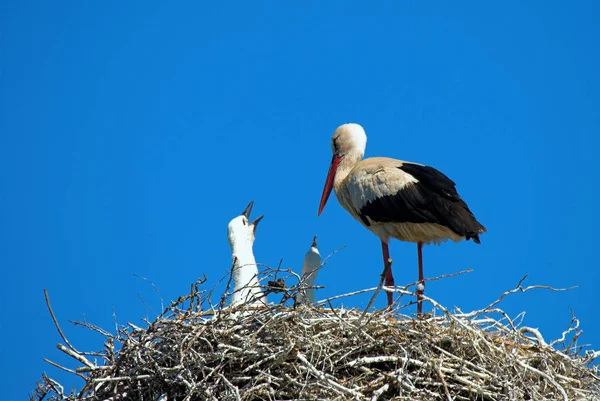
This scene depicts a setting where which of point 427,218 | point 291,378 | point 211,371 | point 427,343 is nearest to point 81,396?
point 211,371

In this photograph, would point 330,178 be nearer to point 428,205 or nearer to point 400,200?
point 400,200

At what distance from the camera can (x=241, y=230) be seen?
8234 mm

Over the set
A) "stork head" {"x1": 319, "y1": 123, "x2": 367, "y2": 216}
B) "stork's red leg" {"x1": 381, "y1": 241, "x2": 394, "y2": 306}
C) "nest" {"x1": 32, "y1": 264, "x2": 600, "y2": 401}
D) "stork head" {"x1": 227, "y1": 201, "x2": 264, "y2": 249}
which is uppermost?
"stork head" {"x1": 319, "y1": 123, "x2": 367, "y2": 216}

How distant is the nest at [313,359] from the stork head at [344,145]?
2777 mm

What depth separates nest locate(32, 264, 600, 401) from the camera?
5.19 m

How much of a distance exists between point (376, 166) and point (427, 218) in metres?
0.75

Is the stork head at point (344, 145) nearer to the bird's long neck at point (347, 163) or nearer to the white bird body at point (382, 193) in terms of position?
the bird's long neck at point (347, 163)

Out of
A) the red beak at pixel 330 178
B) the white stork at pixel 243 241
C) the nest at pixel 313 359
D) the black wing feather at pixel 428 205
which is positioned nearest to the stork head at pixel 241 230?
the white stork at pixel 243 241

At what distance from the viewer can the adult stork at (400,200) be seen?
7.12 meters

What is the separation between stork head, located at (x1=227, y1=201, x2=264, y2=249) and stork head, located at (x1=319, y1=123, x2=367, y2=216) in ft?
2.11

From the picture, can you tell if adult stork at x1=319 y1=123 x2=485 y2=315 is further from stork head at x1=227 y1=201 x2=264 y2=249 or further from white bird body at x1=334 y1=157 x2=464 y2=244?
stork head at x1=227 y1=201 x2=264 y2=249

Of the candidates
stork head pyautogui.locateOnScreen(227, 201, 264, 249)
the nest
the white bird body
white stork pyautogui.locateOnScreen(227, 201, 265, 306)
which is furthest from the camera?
stork head pyautogui.locateOnScreen(227, 201, 264, 249)

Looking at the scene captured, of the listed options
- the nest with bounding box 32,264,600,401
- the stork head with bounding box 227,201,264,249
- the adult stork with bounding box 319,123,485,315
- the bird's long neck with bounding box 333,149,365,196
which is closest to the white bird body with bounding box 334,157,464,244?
the adult stork with bounding box 319,123,485,315

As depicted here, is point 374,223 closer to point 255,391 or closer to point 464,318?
point 464,318
